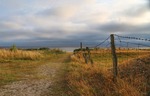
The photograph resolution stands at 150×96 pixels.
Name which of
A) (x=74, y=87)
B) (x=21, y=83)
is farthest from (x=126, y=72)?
(x=21, y=83)

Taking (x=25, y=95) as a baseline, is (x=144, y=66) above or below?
above

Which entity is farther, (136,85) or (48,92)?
(48,92)

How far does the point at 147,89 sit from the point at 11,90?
5.86 meters

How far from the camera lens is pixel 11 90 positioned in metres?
12.2

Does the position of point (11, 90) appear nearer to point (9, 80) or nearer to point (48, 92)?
point (48, 92)

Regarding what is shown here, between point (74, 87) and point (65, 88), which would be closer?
point (74, 87)

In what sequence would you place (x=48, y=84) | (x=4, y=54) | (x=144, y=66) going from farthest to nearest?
(x=4, y=54) → (x=48, y=84) → (x=144, y=66)

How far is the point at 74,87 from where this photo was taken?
11430 millimetres

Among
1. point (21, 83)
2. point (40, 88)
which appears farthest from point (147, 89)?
point (21, 83)

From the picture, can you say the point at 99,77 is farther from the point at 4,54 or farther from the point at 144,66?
the point at 4,54

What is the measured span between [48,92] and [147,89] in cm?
417

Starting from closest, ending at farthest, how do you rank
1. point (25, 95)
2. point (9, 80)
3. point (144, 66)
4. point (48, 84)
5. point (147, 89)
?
point (147, 89) < point (25, 95) < point (144, 66) < point (48, 84) < point (9, 80)

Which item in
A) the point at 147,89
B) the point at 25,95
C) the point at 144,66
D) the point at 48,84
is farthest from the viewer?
the point at 48,84

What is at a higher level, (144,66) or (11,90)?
(144,66)
